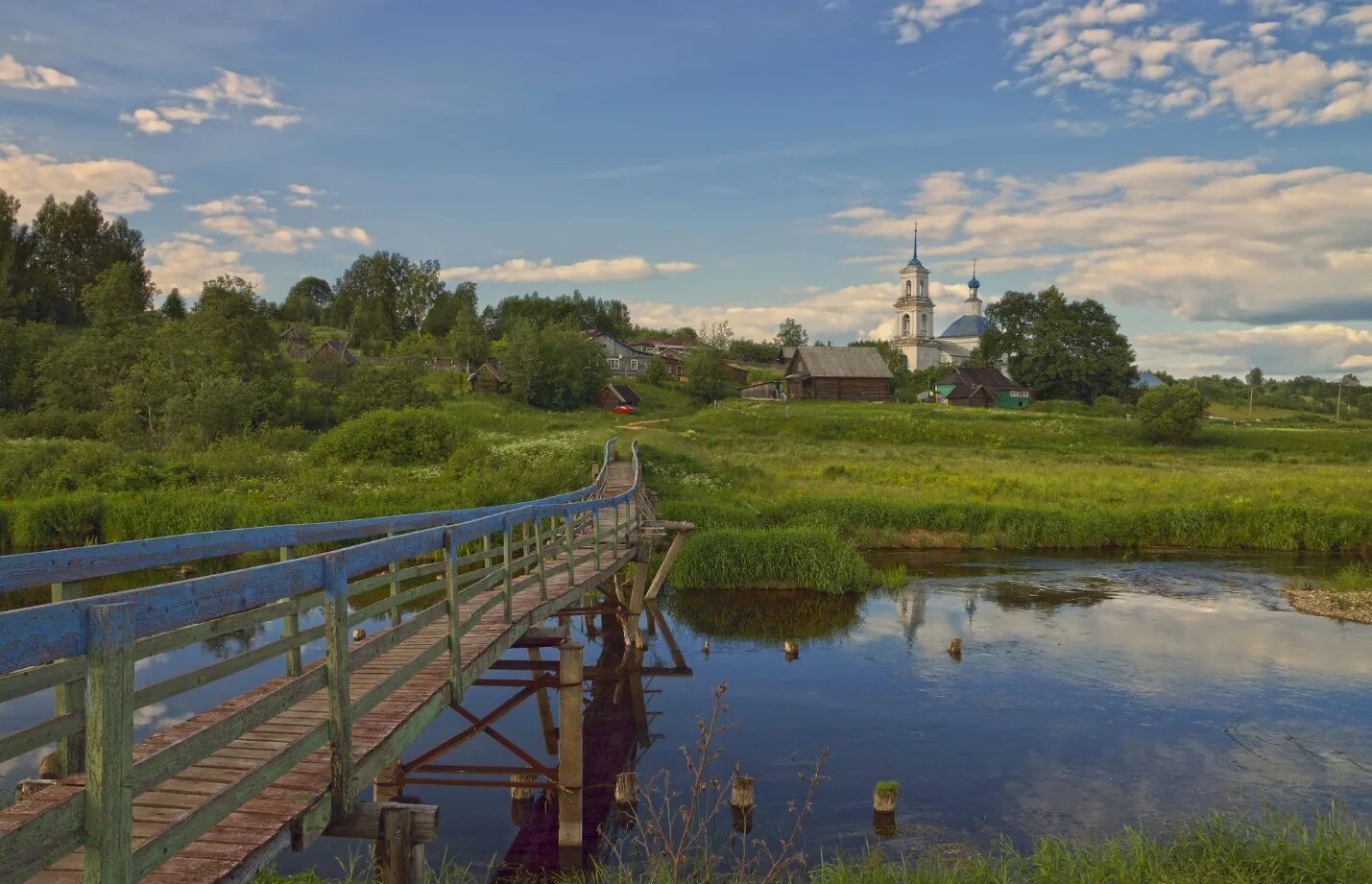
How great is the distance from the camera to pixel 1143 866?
9891mm

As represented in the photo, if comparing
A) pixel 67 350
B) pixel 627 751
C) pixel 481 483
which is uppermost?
pixel 67 350

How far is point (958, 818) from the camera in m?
12.6

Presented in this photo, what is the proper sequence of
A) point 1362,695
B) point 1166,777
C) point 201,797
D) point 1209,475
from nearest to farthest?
point 201,797 < point 1166,777 < point 1362,695 < point 1209,475

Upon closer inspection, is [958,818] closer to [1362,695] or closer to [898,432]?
A: [1362,695]

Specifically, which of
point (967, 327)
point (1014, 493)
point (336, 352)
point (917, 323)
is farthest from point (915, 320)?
point (1014, 493)

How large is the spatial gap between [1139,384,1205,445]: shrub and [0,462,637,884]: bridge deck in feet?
199

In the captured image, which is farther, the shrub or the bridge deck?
the shrub

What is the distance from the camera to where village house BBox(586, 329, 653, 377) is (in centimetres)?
10725

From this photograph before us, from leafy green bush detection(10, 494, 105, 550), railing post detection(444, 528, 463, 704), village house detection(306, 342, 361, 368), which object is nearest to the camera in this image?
railing post detection(444, 528, 463, 704)

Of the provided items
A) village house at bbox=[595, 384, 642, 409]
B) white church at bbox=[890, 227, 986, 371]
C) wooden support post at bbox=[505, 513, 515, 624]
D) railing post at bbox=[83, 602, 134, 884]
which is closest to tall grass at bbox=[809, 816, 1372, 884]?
wooden support post at bbox=[505, 513, 515, 624]

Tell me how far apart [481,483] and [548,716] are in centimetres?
1754

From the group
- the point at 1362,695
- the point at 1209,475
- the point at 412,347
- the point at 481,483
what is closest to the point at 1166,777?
the point at 1362,695

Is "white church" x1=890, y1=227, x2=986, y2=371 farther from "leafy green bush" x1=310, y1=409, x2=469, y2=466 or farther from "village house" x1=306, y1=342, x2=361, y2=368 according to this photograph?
"leafy green bush" x1=310, y1=409, x2=469, y2=466

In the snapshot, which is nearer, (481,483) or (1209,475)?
(481,483)
